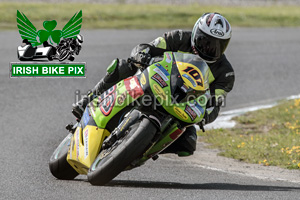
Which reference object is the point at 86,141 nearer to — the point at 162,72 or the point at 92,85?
the point at 162,72

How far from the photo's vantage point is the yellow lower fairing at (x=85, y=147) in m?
6.23

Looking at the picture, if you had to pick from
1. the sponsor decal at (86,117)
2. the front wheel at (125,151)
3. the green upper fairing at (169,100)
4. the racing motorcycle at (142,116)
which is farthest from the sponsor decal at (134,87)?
the sponsor decal at (86,117)

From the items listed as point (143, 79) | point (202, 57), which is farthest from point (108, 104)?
point (202, 57)

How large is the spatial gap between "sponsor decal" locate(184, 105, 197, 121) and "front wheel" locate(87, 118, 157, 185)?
35 cm

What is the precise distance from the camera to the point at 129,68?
6668mm

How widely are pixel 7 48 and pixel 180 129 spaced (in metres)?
11.8

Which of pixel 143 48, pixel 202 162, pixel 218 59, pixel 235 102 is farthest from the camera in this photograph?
pixel 235 102

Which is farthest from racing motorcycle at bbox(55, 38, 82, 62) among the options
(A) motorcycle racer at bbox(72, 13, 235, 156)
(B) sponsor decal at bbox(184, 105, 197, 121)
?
(B) sponsor decal at bbox(184, 105, 197, 121)

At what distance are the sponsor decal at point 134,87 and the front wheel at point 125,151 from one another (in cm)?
30

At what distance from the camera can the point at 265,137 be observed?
9.98 m

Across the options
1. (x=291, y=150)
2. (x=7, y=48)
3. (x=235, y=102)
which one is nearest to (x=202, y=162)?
(x=291, y=150)

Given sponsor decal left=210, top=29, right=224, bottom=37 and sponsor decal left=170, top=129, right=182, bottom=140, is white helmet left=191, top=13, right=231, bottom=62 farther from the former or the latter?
sponsor decal left=170, top=129, right=182, bottom=140

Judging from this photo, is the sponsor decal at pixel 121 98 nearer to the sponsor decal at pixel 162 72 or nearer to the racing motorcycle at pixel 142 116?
the racing motorcycle at pixel 142 116

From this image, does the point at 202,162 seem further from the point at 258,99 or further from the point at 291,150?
the point at 258,99
